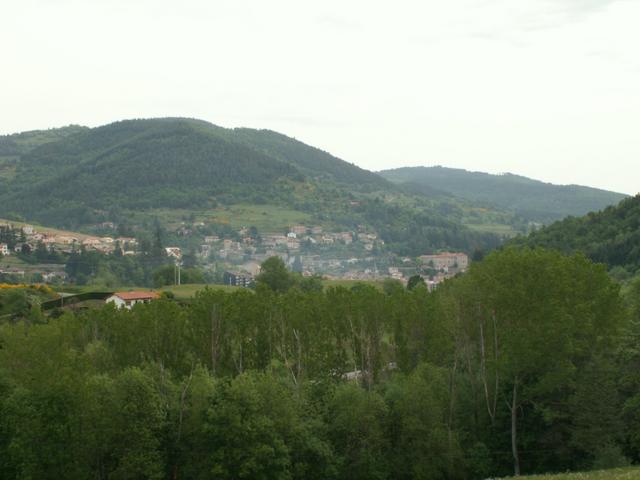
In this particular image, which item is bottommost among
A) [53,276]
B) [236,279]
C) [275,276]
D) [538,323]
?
[236,279]

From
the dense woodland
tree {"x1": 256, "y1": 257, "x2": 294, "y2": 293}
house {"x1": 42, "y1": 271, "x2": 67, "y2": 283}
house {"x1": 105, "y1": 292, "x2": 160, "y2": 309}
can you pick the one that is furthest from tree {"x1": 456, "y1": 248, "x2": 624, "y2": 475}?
house {"x1": 42, "y1": 271, "x2": 67, "y2": 283}

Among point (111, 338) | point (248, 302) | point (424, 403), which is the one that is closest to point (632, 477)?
point (424, 403)

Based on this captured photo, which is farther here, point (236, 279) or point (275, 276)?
point (236, 279)

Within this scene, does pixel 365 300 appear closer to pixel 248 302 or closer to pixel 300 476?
pixel 248 302

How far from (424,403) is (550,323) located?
21.5 ft

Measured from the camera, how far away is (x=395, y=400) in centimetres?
3653

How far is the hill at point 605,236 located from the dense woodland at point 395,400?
48.6 meters

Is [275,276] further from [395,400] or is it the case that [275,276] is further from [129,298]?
[395,400]

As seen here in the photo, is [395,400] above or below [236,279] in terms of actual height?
above

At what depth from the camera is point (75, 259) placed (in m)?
156

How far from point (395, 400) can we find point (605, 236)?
240ft

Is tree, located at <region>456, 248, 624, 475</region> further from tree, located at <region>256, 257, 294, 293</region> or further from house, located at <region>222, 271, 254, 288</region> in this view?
house, located at <region>222, 271, 254, 288</region>

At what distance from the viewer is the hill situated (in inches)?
3627

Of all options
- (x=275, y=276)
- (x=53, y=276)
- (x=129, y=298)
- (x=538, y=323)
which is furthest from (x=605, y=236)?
(x=53, y=276)
